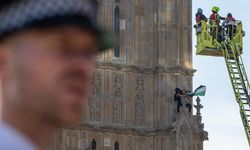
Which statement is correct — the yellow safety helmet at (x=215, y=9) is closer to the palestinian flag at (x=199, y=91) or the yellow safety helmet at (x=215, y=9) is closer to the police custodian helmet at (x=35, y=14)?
the palestinian flag at (x=199, y=91)

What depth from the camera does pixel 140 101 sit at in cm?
3172

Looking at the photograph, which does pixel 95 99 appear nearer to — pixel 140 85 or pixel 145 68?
pixel 140 85

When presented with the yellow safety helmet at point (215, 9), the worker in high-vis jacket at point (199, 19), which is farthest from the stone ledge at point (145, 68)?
the yellow safety helmet at point (215, 9)

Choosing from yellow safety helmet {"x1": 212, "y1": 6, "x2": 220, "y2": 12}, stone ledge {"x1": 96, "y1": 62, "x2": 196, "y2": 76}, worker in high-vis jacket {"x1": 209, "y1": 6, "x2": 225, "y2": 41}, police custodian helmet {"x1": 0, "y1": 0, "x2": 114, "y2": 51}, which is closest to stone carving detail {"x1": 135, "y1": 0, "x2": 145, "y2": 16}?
stone ledge {"x1": 96, "y1": 62, "x2": 196, "y2": 76}

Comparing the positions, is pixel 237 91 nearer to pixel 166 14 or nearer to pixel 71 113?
pixel 166 14

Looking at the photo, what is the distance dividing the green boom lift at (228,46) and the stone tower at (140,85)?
62.3 inches

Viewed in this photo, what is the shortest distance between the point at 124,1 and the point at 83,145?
5.36 meters

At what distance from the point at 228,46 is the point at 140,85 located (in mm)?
4206

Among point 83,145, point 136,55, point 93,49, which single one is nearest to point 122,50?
point 136,55

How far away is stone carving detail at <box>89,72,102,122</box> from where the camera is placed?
103 feet

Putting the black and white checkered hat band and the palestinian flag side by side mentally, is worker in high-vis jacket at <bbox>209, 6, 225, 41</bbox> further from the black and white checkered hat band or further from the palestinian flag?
the black and white checkered hat band

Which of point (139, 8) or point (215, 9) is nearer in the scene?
point (139, 8)

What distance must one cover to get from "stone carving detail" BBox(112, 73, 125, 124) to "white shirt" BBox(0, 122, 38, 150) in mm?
29939

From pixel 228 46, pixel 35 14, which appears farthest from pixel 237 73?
pixel 35 14
